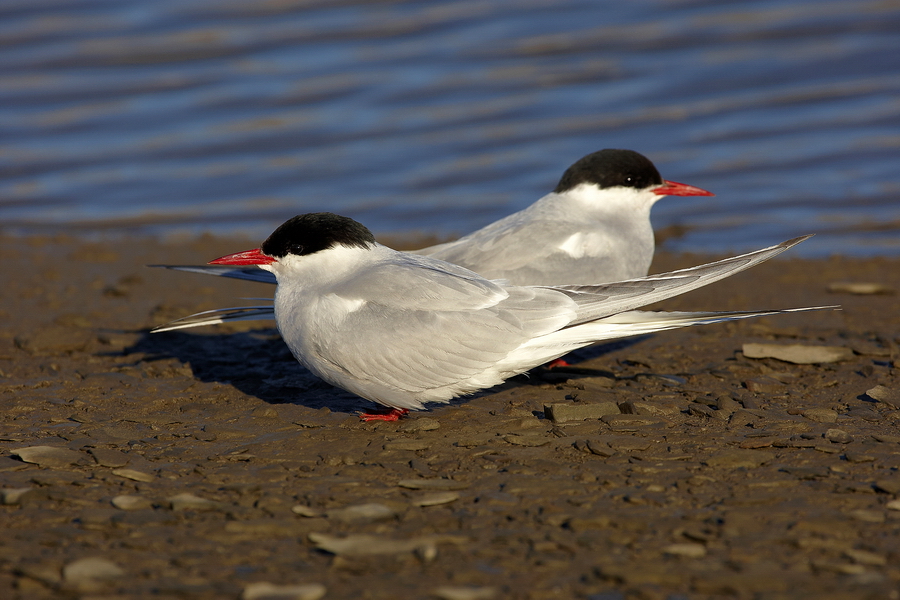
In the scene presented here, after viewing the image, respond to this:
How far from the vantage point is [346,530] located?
9.51 ft

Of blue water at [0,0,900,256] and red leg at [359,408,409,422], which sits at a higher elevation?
blue water at [0,0,900,256]

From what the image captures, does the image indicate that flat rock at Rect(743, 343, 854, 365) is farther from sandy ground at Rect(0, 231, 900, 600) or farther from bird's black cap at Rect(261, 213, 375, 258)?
bird's black cap at Rect(261, 213, 375, 258)

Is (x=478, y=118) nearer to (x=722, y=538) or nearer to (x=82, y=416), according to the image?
(x=82, y=416)

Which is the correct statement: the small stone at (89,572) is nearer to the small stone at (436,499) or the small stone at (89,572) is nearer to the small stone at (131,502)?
the small stone at (131,502)

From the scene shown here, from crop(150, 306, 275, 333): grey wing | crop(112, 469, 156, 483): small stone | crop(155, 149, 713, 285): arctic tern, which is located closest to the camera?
crop(112, 469, 156, 483): small stone

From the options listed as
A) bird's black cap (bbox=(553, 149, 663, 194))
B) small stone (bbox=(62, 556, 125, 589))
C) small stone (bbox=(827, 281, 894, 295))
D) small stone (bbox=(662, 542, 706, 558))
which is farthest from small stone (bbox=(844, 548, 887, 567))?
small stone (bbox=(827, 281, 894, 295))

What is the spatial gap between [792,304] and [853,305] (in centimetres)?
35

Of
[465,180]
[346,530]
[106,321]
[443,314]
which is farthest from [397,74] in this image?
[346,530]

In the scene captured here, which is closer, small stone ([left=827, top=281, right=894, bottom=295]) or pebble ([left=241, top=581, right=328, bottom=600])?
pebble ([left=241, top=581, right=328, bottom=600])

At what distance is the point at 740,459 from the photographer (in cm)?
340

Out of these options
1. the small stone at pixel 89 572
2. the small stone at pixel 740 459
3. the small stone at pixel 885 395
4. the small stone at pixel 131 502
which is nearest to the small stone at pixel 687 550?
the small stone at pixel 740 459

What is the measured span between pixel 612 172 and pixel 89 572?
391 cm

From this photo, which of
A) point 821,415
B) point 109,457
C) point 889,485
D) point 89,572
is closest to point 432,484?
point 89,572

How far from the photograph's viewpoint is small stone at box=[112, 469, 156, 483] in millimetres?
3342
